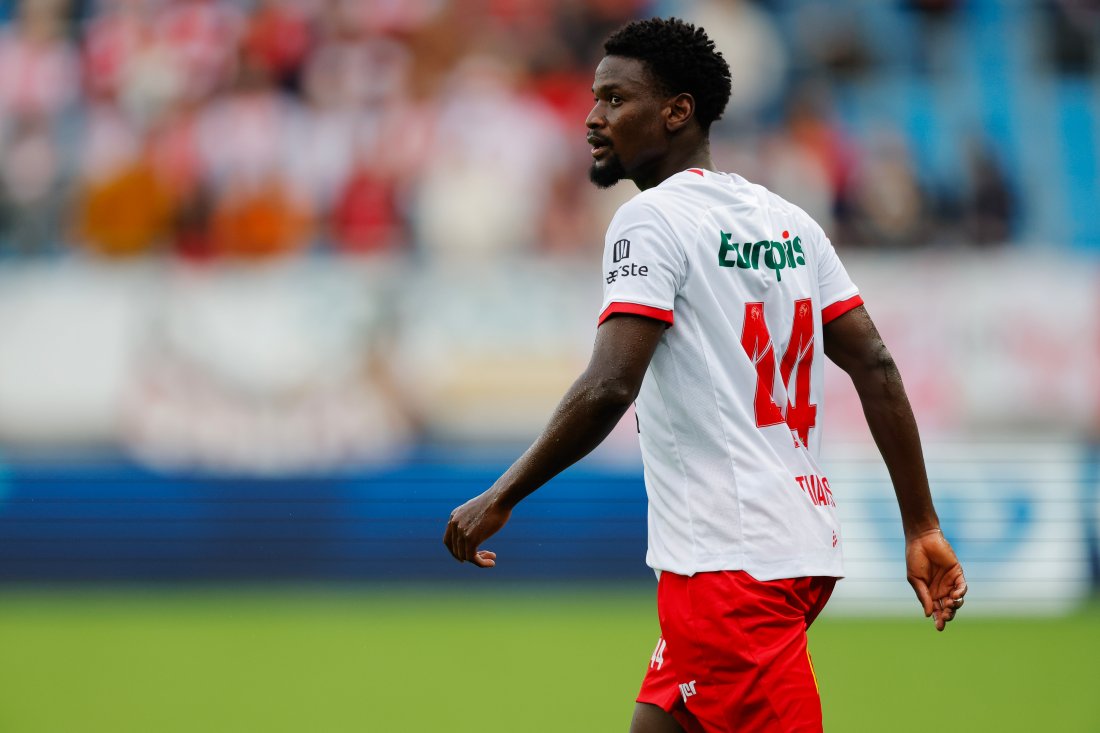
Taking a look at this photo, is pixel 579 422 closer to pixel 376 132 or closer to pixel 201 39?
pixel 376 132

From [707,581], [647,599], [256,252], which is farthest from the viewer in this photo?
[256,252]

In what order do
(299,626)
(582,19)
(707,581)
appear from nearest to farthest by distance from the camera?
(707,581), (299,626), (582,19)

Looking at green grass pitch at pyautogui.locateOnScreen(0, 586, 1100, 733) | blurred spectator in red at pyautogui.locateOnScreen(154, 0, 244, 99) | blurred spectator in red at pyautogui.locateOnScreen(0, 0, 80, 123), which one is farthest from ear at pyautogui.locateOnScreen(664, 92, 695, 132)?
blurred spectator in red at pyautogui.locateOnScreen(0, 0, 80, 123)

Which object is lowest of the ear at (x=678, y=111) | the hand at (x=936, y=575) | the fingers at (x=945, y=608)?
the fingers at (x=945, y=608)

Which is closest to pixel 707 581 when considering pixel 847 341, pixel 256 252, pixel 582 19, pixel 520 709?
pixel 847 341

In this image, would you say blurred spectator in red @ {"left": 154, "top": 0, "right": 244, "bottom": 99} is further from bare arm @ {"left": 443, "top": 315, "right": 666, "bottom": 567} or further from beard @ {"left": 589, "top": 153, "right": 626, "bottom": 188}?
bare arm @ {"left": 443, "top": 315, "right": 666, "bottom": 567}

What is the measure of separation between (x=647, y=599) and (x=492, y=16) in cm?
607

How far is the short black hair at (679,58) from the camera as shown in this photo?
3.86 meters

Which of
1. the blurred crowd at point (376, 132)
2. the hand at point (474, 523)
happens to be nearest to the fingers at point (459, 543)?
the hand at point (474, 523)

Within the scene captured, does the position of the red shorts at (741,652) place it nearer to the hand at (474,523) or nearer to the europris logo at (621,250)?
the hand at (474,523)

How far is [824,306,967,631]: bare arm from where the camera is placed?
13.0ft

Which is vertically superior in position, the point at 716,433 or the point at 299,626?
the point at 716,433

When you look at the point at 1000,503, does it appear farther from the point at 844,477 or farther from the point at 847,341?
the point at 847,341

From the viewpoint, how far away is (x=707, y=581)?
361 cm
